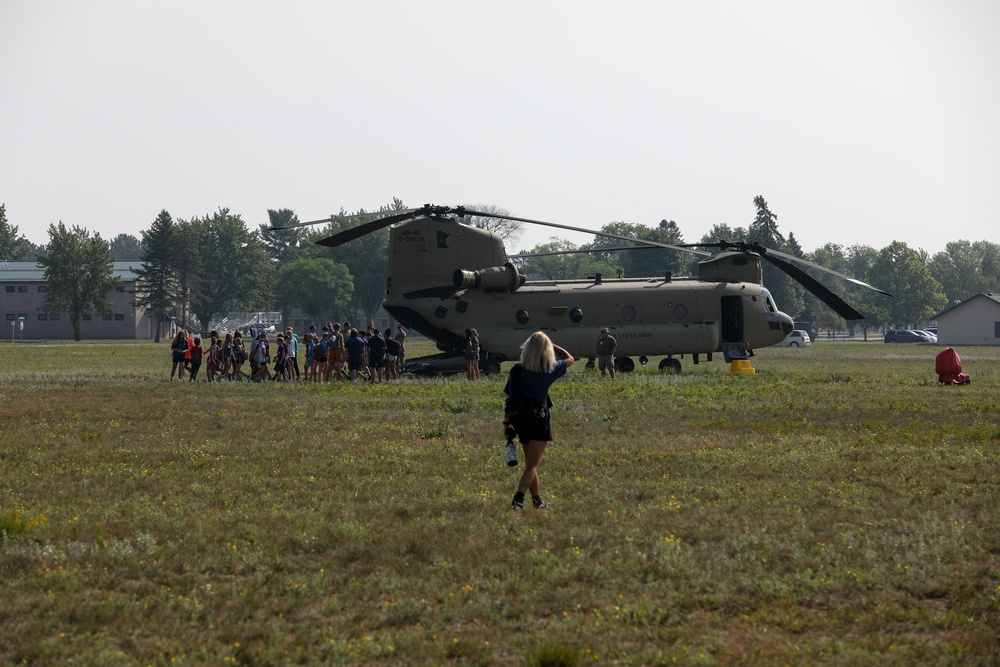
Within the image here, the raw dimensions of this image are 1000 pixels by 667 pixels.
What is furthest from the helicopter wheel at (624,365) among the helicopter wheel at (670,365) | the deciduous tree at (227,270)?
the deciduous tree at (227,270)

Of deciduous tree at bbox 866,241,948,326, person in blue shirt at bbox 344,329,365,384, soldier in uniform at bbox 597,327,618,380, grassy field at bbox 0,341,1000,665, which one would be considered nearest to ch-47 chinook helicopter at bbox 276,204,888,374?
soldier in uniform at bbox 597,327,618,380

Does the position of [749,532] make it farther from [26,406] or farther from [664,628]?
[26,406]

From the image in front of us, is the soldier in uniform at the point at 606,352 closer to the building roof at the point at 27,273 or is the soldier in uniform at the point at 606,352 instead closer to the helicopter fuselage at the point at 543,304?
the helicopter fuselage at the point at 543,304

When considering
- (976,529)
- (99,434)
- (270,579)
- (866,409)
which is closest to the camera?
(270,579)

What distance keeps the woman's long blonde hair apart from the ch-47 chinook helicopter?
19.8m

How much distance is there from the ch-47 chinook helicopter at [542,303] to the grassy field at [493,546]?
46.2 ft

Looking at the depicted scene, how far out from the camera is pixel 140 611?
8164mm

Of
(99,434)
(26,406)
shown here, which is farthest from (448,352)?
(99,434)

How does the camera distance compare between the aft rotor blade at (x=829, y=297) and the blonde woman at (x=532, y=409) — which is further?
the aft rotor blade at (x=829, y=297)

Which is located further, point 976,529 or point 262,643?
point 976,529

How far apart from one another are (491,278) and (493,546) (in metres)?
24.3

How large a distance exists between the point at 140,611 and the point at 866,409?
1878 cm

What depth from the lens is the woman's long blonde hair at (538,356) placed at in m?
11.9

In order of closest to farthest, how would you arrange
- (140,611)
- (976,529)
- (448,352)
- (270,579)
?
(140,611), (270,579), (976,529), (448,352)
